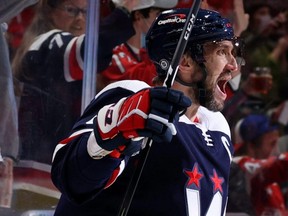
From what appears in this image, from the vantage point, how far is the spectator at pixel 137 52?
3.08 meters

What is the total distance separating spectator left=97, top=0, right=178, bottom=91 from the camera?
308cm

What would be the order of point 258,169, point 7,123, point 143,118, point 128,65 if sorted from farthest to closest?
1. point 258,169
2. point 128,65
3. point 7,123
4. point 143,118

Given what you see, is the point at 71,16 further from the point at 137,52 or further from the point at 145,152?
the point at 145,152

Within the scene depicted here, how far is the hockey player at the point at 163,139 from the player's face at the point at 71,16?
769 mm

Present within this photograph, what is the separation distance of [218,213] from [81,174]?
450mm

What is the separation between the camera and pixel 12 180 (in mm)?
2838

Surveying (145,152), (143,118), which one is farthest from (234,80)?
(143,118)

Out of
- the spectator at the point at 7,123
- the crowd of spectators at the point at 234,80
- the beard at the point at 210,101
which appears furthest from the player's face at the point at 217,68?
the spectator at the point at 7,123

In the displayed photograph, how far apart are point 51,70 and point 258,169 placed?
954 millimetres

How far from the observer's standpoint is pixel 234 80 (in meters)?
3.31

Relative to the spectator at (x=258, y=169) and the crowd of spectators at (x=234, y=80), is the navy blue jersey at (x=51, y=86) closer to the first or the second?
the crowd of spectators at (x=234, y=80)

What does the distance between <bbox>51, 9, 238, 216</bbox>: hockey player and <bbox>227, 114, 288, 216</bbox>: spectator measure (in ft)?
3.29

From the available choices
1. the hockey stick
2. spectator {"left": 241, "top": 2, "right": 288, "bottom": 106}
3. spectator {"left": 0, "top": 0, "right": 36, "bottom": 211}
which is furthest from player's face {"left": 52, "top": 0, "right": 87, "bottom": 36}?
the hockey stick

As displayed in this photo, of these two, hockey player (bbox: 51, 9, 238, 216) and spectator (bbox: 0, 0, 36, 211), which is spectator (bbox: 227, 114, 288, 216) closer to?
spectator (bbox: 0, 0, 36, 211)
